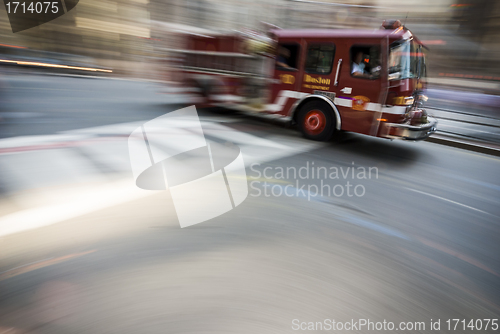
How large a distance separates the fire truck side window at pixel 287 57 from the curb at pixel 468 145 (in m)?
4.22

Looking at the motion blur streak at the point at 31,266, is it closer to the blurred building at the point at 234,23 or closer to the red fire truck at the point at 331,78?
the red fire truck at the point at 331,78

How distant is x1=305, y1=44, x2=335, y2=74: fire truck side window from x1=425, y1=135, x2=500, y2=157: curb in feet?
12.3

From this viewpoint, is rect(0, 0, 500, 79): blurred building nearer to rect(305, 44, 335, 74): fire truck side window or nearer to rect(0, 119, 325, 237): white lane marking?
rect(305, 44, 335, 74): fire truck side window

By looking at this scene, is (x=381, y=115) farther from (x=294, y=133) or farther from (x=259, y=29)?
(x=259, y=29)

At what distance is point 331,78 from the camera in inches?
262

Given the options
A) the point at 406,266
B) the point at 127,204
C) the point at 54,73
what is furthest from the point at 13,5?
the point at 406,266

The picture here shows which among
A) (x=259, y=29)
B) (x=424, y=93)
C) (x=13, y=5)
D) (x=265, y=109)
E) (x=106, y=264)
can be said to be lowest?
(x=106, y=264)

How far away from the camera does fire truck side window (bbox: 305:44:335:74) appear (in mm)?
6628

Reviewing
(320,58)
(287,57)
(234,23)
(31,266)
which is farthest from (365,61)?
(234,23)

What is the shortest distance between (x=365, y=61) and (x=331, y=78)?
Answer: 739 mm

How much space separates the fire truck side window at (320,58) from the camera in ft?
21.7

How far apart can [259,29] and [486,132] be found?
7.57 metres

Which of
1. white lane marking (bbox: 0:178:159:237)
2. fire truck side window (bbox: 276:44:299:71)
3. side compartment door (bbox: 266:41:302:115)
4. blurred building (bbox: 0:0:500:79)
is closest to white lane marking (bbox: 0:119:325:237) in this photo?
white lane marking (bbox: 0:178:159:237)

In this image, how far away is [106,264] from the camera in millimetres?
2639
